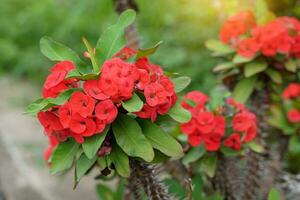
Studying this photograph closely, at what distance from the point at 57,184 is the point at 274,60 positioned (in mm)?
1816

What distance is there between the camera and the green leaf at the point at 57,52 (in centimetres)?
207

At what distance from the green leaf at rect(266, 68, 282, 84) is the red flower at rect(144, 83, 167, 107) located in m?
0.86

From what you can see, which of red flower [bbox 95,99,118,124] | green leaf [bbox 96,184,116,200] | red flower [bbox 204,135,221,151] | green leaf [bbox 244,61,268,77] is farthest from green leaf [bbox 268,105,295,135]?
red flower [bbox 95,99,118,124]

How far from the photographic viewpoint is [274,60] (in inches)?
103

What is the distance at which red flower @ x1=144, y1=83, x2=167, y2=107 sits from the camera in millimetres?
1864

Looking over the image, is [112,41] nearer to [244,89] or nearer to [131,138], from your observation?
[131,138]

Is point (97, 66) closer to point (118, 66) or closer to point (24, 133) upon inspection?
point (118, 66)

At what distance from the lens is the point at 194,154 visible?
8.09 ft

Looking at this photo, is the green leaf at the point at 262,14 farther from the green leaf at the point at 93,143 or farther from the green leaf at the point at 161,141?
the green leaf at the point at 93,143

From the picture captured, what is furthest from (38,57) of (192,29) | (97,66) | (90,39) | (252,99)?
(97,66)

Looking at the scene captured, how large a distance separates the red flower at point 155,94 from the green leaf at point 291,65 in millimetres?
883

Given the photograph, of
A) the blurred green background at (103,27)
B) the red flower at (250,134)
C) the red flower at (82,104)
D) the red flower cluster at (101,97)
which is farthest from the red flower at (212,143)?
the blurred green background at (103,27)

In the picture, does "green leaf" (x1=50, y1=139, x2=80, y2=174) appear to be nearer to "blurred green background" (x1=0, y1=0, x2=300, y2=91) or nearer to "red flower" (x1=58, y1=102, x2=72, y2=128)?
"red flower" (x1=58, y1=102, x2=72, y2=128)

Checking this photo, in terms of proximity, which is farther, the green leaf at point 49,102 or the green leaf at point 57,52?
the green leaf at point 57,52
